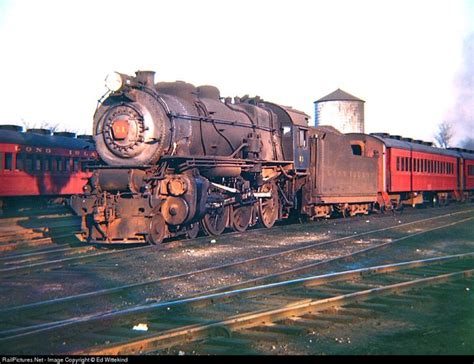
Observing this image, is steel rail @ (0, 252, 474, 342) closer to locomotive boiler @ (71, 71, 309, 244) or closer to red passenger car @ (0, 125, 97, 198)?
locomotive boiler @ (71, 71, 309, 244)

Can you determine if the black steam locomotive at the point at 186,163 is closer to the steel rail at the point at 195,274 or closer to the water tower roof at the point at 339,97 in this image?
the steel rail at the point at 195,274

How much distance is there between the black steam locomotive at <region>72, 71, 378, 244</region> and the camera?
465 inches

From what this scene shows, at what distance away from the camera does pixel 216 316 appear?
19.6ft

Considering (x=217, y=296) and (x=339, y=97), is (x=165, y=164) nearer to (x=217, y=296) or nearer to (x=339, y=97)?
(x=217, y=296)

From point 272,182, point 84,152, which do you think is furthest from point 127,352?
point 84,152

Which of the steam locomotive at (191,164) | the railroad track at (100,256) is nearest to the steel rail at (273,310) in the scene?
the railroad track at (100,256)

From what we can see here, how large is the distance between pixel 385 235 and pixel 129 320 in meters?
9.54

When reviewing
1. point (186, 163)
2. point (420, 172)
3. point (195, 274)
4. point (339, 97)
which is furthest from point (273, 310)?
point (339, 97)

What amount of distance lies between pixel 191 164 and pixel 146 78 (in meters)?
2.13

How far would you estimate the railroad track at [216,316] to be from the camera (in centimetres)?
485

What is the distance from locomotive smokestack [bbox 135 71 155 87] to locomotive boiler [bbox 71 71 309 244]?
2 centimetres

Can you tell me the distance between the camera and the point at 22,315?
19.8ft

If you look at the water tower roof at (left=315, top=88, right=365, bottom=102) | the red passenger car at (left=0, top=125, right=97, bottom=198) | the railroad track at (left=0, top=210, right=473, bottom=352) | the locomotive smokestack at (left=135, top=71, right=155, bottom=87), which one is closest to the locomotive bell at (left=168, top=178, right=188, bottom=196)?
the locomotive smokestack at (left=135, top=71, right=155, bottom=87)

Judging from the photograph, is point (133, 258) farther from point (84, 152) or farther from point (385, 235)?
point (84, 152)
